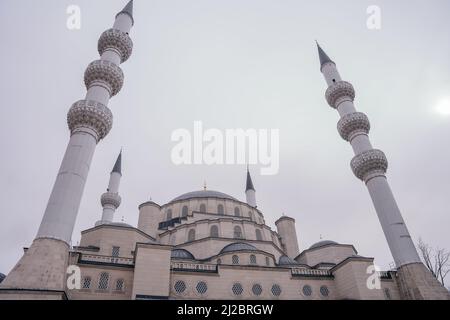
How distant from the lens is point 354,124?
21453 millimetres

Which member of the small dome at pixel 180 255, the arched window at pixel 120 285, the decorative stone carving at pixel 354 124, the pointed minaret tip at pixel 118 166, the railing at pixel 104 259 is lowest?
the arched window at pixel 120 285

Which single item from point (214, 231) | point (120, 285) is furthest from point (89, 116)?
point (214, 231)

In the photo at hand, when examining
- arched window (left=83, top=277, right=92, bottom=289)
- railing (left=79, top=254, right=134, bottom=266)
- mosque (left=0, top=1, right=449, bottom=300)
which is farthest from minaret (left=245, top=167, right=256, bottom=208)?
arched window (left=83, top=277, right=92, bottom=289)

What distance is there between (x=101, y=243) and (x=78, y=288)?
468 cm

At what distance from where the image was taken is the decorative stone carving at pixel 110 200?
2525cm

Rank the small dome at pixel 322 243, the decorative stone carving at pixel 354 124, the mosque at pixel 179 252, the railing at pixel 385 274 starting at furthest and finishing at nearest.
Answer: the small dome at pixel 322 243 → the decorative stone carving at pixel 354 124 → the railing at pixel 385 274 → the mosque at pixel 179 252

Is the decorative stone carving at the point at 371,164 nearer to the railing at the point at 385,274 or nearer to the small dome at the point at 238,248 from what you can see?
the railing at the point at 385,274

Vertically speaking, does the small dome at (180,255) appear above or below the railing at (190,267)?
above

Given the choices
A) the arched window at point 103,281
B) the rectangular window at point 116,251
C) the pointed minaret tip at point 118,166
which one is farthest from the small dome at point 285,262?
the pointed minaret tip at point 118,166

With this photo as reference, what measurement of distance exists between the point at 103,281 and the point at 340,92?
19241mm

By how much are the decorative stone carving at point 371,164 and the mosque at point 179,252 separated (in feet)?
0.21

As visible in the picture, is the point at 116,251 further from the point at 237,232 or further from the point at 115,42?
the point at 115,42

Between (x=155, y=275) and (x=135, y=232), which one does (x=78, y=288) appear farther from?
(x=135, y=232)
